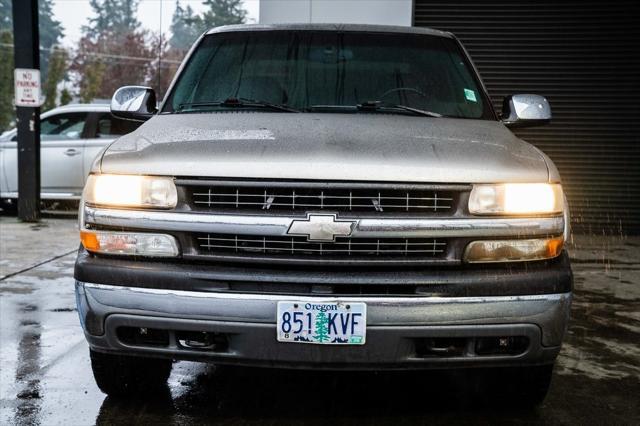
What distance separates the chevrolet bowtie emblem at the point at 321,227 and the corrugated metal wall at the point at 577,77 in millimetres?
9036

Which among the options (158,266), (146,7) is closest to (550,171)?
(158,266)

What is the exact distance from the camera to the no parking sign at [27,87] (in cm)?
1154

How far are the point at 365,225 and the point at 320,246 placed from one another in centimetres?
19

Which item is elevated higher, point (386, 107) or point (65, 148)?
point (386, 107)

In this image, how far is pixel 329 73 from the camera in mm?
4633

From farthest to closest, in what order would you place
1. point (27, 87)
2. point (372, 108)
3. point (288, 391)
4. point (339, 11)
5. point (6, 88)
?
point (6, 88)
point (339, 11)
point (27, 87)
point (372, 108)
point (288, 391)

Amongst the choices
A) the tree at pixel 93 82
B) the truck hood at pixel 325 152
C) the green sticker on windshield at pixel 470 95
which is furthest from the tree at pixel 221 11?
the truck hood at pixel 325 152

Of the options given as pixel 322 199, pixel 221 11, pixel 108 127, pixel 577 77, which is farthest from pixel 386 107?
pixel 221 11

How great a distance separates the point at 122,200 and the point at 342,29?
2112 millimetres

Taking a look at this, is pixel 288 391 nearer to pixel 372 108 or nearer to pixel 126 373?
pixel 126 373

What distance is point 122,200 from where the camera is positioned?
343 cm

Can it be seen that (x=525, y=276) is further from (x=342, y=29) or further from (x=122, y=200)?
(x=342, y=29)

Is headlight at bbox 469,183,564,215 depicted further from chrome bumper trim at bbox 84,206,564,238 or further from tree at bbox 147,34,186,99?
tree at bbox 147,34,186,99

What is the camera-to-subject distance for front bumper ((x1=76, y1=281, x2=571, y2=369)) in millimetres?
3174
